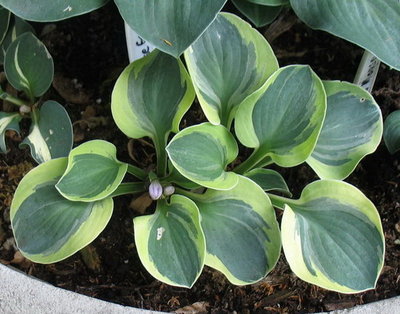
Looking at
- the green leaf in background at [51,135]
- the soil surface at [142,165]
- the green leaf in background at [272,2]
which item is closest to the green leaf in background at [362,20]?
the green leaf in background at [272,2]

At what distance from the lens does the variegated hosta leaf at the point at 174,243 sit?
0.77m

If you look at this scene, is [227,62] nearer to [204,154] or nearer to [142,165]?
[204,154]

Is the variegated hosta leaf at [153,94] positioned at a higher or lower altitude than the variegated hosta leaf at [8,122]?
higher

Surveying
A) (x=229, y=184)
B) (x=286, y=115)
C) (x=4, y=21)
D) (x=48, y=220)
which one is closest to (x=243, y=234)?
(x=229, y=184)

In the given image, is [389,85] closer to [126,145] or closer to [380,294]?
[380,294]

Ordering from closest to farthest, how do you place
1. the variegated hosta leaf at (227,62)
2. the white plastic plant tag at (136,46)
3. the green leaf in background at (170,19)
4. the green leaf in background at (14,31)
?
1. the green leaf in background at (170,19)
2. the variegated hosta leaf at (227,62)
3. the white plastic plant tag at (136,46)
4. the green leaf in background at (14,31)

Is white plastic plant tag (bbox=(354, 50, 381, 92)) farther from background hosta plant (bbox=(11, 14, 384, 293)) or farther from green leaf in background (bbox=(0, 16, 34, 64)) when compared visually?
green leaf in background (bbox=(0, 16, 34, 64))

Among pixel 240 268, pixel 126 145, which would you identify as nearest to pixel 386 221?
pixel 240 268

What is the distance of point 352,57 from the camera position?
3.80 feet

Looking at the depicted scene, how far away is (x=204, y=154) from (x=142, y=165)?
289 millimetres

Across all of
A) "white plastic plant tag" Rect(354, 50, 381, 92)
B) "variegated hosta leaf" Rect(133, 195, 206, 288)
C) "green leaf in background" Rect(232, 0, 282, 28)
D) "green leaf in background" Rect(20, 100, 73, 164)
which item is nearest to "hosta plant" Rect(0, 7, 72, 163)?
"green leaf in background" Rect(20, 100, 73, 164)

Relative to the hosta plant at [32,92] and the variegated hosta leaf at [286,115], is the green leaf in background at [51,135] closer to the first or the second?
the hosta plant at [32,92]

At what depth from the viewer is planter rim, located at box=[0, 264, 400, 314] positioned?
0.77 meters

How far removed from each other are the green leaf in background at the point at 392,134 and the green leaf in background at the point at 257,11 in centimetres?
27
